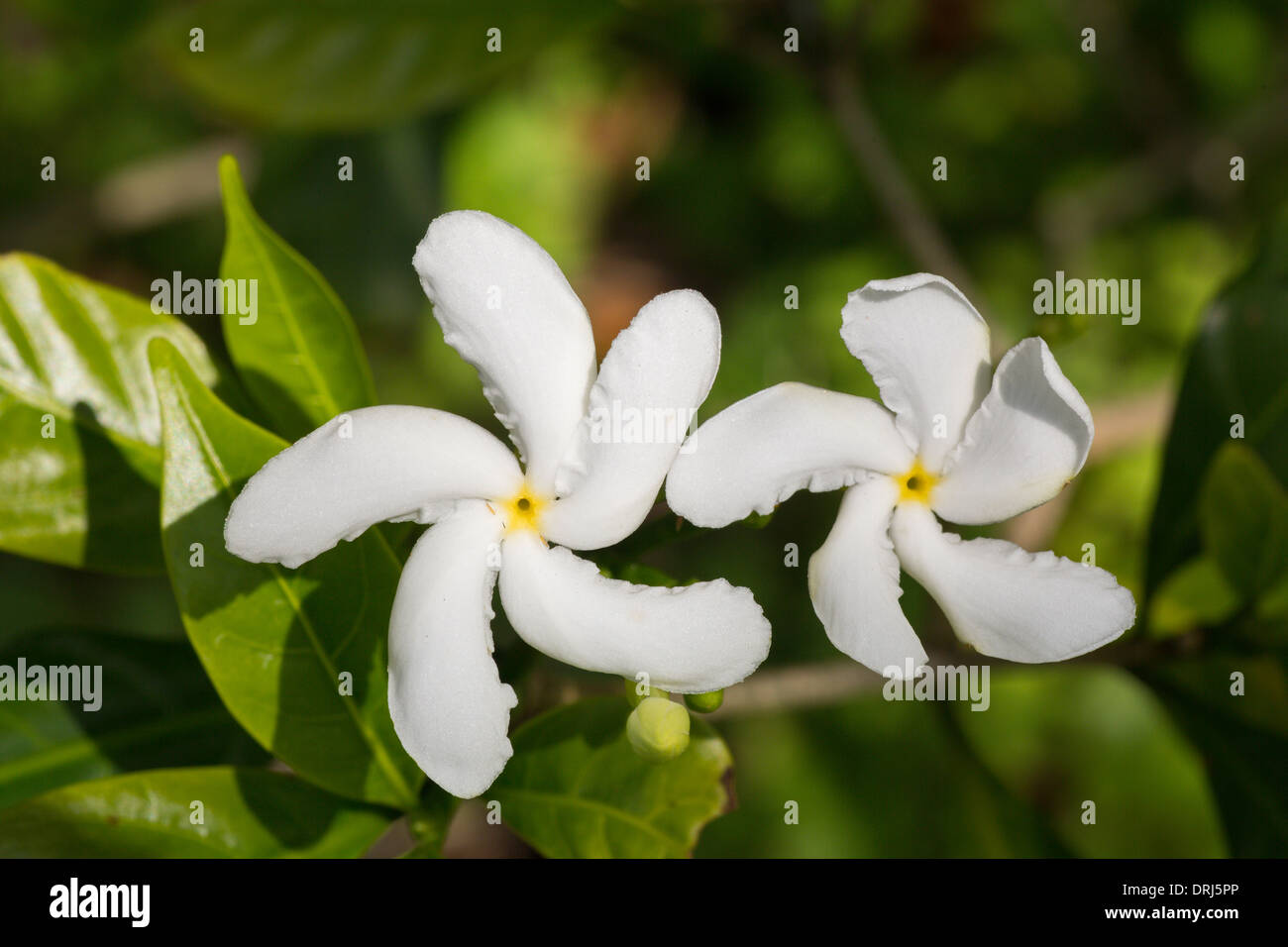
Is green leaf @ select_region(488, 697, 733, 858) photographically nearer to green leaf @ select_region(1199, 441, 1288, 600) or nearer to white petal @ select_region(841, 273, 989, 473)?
white petal @ select_region(841, 273, 989, 473)

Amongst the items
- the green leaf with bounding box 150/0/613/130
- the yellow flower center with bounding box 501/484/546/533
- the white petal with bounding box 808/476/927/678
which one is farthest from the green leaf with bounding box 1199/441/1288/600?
the green leaf with bounding box 150/0/613/130

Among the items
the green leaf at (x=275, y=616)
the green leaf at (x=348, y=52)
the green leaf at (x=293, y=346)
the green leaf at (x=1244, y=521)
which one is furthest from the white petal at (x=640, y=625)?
the green leaf at (x=348, y=52)

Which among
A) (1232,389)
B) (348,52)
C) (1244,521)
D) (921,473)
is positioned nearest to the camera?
(921,473)

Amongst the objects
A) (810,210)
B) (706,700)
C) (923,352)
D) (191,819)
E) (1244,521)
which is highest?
(810,210)

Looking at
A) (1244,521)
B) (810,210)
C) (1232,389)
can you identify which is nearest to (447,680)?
(1244,521)

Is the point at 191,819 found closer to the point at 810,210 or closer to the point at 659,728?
the point at 659,728

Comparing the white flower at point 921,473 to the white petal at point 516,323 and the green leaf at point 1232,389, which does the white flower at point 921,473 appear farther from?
the green leaf at point 1232,389
